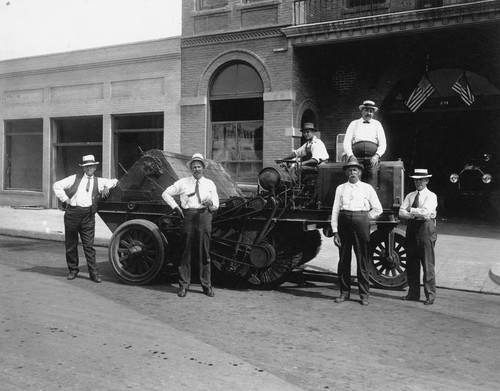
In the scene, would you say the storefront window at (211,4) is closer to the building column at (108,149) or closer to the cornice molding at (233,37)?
the cornice molding at (233,37)

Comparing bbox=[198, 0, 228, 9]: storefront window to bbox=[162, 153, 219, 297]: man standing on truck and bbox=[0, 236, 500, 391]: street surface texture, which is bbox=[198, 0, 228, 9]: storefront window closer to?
bbox=[162, 153, 219, 297]: man standing on truck

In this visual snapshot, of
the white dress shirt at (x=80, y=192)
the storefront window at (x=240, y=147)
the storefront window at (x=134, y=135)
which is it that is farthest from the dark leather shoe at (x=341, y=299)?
the storefront window at (x=134, y=135)

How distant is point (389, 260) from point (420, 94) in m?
7.93

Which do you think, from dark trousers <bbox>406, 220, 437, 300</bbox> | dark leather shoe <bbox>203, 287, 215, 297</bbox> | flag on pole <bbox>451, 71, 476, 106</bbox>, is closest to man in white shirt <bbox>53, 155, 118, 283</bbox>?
dark leather shoe <bbox>203, 287, 215, 297</bbox>

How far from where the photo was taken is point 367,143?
23.5ft

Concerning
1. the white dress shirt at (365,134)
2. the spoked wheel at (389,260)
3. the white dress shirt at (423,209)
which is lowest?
the spoked wheel at (389,260)

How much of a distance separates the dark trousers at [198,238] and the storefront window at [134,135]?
1055 centimetres

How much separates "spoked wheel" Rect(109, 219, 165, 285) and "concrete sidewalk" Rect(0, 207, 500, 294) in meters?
3.02

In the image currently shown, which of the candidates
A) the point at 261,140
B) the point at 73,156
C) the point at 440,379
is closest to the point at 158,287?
the point at 440,379

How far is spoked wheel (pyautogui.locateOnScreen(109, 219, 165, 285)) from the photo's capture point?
7305mm

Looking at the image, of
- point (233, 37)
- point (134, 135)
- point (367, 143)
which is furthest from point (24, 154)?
point (367, 143)

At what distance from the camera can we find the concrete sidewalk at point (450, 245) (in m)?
8.13

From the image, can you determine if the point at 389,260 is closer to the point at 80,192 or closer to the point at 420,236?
the point at 420,236

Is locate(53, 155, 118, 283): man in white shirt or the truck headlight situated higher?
the truck headlight
